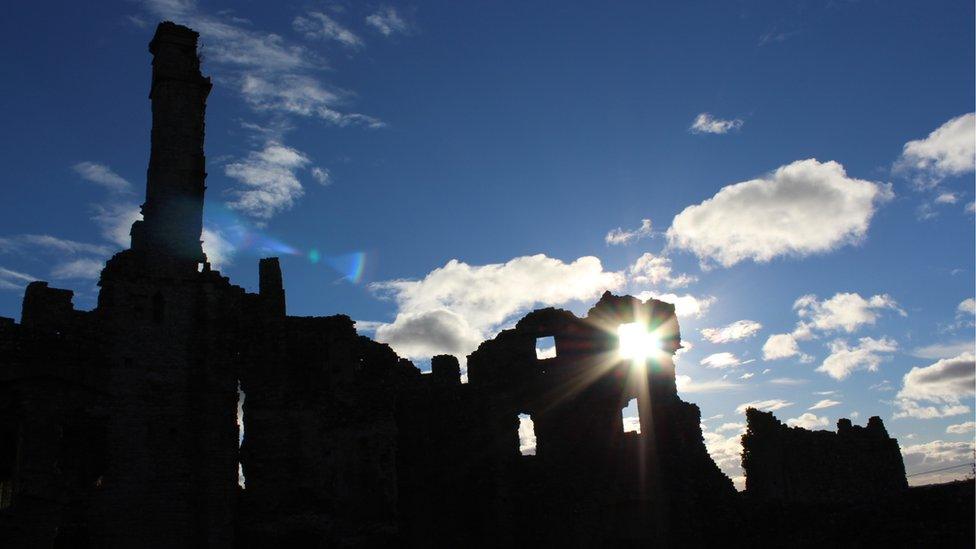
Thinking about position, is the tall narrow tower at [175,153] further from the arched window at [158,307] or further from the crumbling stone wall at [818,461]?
the crumbling stone wall at [818,461]

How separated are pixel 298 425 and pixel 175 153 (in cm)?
869

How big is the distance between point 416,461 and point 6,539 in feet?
36.5

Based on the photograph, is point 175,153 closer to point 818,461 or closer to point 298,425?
point 298,425

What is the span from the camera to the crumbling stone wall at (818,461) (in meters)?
26.7

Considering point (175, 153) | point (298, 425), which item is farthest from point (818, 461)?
point (175, 153)

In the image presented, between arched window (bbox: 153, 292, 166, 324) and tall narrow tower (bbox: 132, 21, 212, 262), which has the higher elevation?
tall narrow tower (bbox: 132, 21, 212, 262)

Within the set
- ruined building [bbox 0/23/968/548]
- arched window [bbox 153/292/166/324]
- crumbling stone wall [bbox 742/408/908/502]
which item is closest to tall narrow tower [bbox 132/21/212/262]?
ruined building [bbox 0/23/968/548]

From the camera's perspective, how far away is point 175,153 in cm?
2284

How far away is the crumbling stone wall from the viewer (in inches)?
1053

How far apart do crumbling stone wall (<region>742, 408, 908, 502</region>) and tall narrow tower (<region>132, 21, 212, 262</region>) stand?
1926 cm

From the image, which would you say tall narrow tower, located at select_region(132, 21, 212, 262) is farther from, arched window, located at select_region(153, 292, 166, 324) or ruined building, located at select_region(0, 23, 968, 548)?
arched window, located at select_region(153, 292, 166, 324)

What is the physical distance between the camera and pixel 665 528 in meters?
23.0

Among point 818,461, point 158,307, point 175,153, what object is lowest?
Answer: point 818,461

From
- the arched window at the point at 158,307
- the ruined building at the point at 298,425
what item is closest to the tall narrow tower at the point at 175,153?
the ruined building at the point at 298,425
